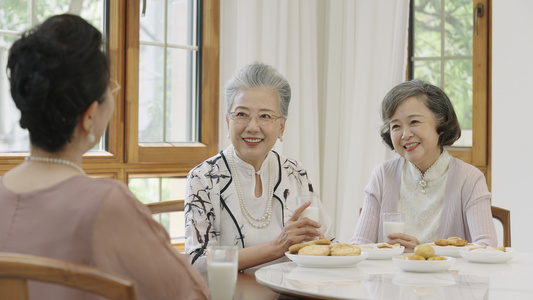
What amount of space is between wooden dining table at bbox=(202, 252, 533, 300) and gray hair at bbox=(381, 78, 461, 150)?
2.90 ft

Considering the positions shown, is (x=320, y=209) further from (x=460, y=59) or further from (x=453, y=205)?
(x=460, y=59)

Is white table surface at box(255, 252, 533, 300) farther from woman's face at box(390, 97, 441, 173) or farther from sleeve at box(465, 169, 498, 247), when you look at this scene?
woman's face at box(390, 97, 441, 173)

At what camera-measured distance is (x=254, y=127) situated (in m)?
2.34

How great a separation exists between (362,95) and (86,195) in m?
3.13

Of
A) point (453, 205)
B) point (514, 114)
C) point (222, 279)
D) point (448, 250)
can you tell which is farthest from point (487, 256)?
point (514, 114)

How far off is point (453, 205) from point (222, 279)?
134 centimetres

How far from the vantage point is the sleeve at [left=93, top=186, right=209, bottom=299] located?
3.74ft

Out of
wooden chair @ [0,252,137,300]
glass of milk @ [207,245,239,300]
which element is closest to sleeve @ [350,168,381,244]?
glass of milk @ [207,245,239,300]

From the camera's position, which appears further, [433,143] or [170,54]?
[170,54]

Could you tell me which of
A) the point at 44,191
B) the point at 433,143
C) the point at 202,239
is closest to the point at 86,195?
the point at 44,191

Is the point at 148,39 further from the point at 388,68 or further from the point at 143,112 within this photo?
the point at 388,68

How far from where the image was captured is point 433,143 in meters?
2.60

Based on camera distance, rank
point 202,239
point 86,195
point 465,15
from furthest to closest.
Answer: point 465,15, point 202,239, point 86,195

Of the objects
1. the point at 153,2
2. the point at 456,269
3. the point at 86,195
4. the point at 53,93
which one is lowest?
the point at 456,269
